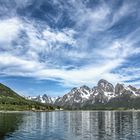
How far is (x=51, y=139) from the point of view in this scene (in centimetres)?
9312

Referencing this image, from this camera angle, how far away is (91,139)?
95.2 meters

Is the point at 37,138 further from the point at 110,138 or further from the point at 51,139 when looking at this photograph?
the point at 110,138

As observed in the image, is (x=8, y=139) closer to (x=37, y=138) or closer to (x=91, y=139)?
(x=37, y=138)

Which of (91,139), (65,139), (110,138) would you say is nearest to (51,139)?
(65,139)

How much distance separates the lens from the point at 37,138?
96062 millimetres

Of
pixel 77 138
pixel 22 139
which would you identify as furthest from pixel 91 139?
pixel 22 139

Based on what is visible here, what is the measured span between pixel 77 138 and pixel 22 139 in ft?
58.9

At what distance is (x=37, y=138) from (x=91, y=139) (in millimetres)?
17596

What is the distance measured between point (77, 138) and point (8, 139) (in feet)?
73.3

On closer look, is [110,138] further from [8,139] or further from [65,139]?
[8,139]

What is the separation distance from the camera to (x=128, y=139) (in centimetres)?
9581

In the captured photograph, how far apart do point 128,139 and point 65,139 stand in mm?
20547

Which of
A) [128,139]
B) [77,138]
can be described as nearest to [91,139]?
[77,138]

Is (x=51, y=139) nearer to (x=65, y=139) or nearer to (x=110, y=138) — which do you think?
(x=65, y=139)
